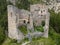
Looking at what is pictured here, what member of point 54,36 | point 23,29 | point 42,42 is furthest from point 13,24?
point 54,36

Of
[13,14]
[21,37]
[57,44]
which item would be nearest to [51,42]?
[57,44]

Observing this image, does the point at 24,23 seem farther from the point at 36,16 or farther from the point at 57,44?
the point at 57,44

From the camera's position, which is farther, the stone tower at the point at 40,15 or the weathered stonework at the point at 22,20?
the stone tower at the point at 40,15

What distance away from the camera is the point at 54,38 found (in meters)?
21.3

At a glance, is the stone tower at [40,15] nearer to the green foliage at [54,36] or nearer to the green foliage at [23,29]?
the green foliage at [54,36]

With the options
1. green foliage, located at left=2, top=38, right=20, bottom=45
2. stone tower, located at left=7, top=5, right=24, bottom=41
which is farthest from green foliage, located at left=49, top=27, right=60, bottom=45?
green foliage, located at left=2, top=38, right=20, bottom=45

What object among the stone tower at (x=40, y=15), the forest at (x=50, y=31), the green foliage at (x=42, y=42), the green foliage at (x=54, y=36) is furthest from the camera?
the green foliage at (x=54, y=36)

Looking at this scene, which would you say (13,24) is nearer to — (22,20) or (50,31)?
(22,20)

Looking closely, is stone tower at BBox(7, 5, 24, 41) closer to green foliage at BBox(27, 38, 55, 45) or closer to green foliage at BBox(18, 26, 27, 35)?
green foliage at BBox(18, 26, 27, 35)

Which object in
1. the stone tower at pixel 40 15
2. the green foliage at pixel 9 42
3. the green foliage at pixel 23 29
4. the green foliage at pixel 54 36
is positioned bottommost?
the green foliage at pixel 9 42

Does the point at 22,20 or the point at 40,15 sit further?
the point at 40,15

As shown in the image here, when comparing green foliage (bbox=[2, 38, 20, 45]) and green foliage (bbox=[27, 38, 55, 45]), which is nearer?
green foliage (bbox=[27, 38, 55, 45])

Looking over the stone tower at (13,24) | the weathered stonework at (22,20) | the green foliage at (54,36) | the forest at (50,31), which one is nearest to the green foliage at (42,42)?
the forest at (50,31)

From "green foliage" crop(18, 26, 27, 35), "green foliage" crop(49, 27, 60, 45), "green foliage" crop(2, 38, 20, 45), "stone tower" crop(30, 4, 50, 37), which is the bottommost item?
"green foliage" crop(2, 38, 20, 45)
